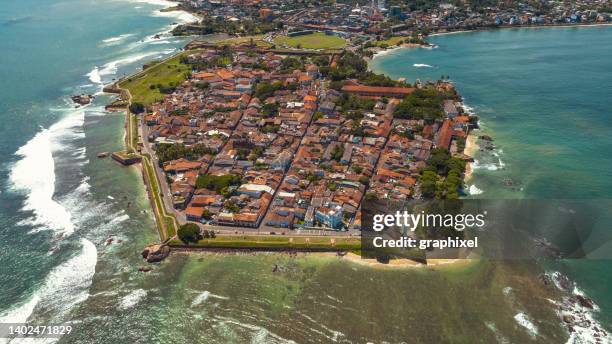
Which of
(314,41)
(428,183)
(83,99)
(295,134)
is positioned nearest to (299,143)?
(295,134)

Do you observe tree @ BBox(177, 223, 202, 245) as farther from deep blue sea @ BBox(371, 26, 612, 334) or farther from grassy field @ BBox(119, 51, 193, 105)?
grassy field @ BBox(119, 51, 193, 105)

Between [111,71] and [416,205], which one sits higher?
[111,71]

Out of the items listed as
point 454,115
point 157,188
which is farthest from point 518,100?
point 157,188

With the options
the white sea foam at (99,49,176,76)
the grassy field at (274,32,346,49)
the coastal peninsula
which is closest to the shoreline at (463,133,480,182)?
the coastal peninsula

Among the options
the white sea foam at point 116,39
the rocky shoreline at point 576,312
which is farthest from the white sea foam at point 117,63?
the rocky shoreline at point 576,312

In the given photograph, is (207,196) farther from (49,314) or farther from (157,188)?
(49,314)

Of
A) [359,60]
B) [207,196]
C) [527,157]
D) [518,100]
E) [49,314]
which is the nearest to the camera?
[49,314]

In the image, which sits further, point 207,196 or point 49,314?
point 207,196
